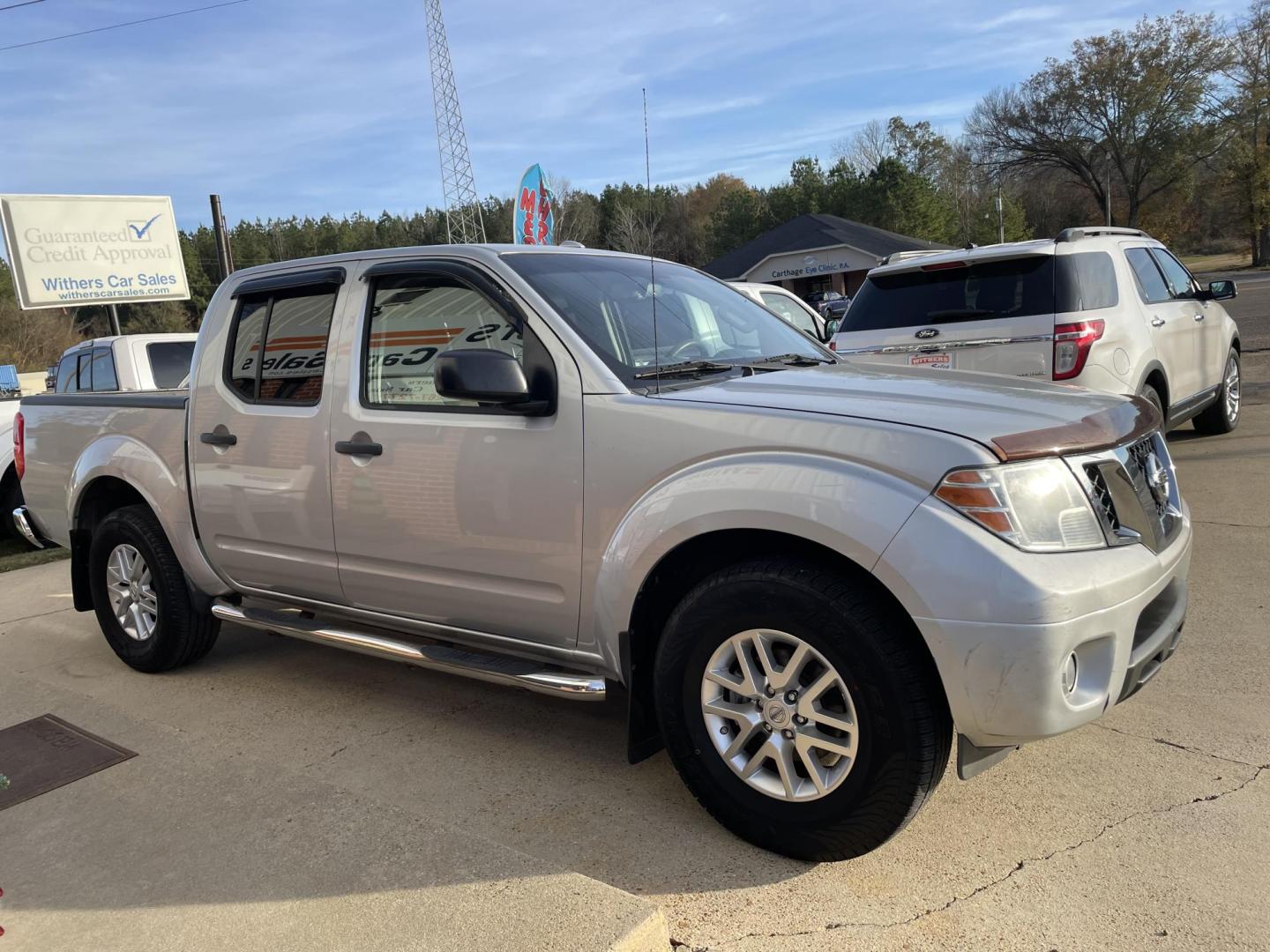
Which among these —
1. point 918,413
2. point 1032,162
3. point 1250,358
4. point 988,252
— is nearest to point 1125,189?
point 1032,162

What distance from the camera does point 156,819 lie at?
332 centimetres

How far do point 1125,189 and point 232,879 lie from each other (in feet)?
232

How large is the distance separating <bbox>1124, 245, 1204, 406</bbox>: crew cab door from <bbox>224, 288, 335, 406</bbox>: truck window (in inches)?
215

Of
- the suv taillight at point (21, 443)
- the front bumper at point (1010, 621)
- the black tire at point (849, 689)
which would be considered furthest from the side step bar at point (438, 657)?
the suv taillight at point (21, 443)

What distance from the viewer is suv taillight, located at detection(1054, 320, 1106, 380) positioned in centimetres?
599

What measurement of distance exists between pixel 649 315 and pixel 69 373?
10.0 m

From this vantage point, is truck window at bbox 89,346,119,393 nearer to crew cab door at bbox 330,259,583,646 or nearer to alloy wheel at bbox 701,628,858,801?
crew cab door at bbox 330,259,583,646

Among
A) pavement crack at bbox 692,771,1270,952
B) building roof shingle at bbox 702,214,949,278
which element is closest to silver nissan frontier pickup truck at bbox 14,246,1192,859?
pavement crack at bbox 692,771,1270,952

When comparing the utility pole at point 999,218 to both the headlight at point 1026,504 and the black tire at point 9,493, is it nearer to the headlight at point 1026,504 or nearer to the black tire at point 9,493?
the black tire at point 9,493

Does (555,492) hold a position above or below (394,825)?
above

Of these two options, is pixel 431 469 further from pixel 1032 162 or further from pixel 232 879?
pixel 1032 162

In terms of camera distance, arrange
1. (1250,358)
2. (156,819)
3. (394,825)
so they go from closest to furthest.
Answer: (394,825), (156,819), (1250,358)

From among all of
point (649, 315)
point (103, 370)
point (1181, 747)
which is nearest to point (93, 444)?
point (649, 315)

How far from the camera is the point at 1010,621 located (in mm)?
2434
